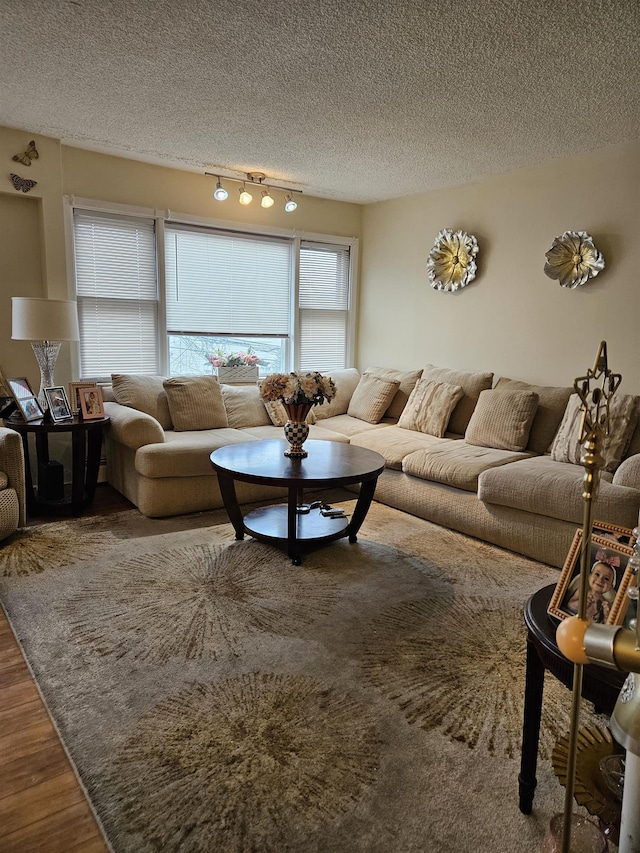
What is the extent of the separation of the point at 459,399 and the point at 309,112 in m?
2.32

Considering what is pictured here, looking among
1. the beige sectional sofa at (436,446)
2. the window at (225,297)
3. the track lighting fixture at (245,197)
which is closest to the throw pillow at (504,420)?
the beige sectional sofa at (436,446)

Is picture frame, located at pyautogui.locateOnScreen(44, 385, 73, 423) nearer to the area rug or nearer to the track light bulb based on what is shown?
the area rug

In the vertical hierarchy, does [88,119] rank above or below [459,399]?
above

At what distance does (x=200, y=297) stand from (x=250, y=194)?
3.34 feet

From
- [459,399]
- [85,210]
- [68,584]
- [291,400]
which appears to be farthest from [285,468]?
[85,210]

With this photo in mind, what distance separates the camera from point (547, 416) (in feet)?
12.9

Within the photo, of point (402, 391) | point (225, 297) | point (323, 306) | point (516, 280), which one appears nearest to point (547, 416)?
point (516, 280)

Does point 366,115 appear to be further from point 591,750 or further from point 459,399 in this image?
point 591,750

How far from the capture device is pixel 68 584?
2.72 meters

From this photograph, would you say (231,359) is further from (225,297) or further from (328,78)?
(328,78)

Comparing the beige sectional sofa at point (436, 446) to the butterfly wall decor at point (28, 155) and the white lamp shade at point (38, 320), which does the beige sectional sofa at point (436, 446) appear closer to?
the white lamp shade at point (38, 320)

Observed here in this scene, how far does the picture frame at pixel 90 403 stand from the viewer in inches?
148

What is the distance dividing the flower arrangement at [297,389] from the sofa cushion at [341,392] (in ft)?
5.95

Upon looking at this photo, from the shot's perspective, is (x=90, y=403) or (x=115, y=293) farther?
(x=115, y=293)
